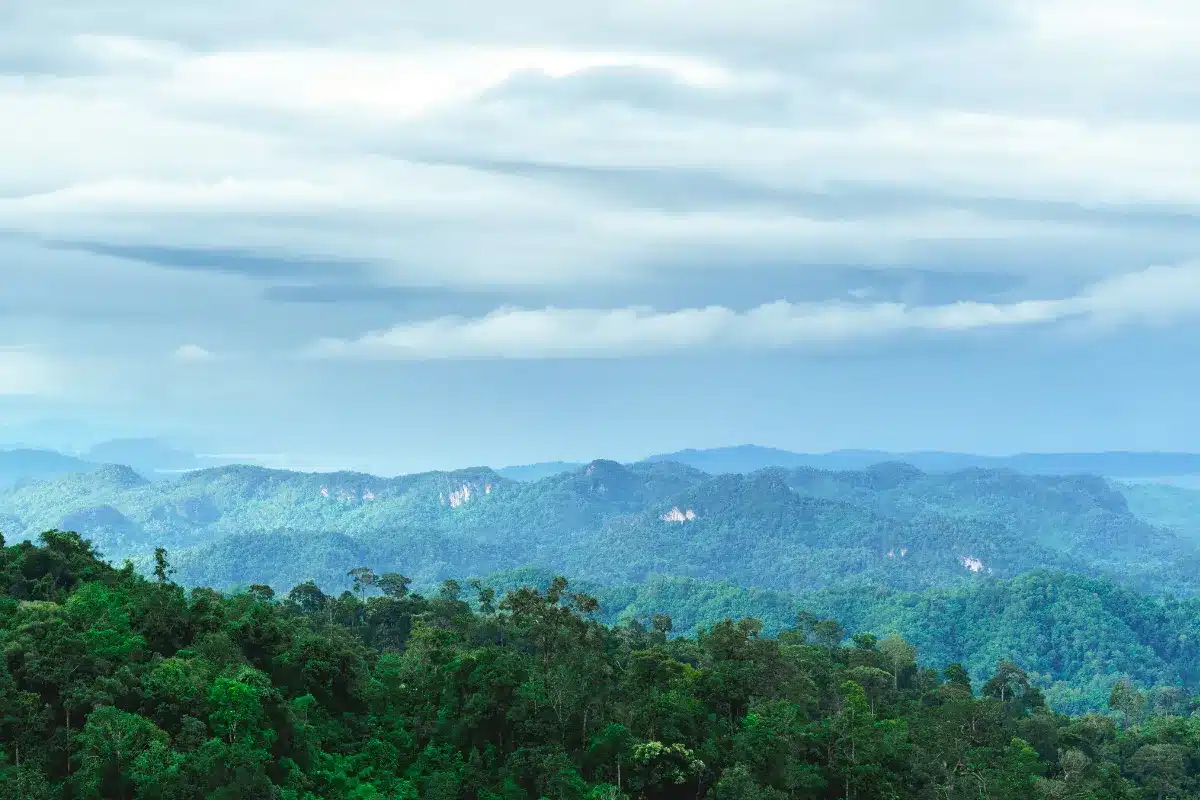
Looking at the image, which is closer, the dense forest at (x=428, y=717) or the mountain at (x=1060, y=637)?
the dense forest at (x=428, y=717)

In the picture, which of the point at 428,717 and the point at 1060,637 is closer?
the point at 428,717

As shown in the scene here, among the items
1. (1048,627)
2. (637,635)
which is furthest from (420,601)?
(1048,627)

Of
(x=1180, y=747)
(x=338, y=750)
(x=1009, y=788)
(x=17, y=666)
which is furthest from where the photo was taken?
(x=1180, y=747)

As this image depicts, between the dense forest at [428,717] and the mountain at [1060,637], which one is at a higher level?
the dense forest at [428,717]

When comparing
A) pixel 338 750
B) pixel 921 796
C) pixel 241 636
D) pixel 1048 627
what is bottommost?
pixel 1048 627

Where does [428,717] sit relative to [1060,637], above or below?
above

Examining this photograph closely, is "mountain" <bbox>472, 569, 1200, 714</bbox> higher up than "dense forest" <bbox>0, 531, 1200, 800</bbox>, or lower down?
lower down

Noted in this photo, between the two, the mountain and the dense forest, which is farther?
the mountain

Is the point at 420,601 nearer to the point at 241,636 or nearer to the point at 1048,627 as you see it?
the point at 241,636
